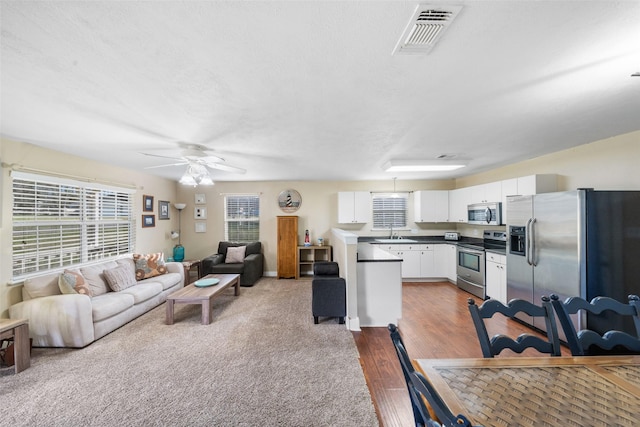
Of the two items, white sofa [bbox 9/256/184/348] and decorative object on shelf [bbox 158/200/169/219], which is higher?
decorative object on shelf [bbox 158/200/169/219]

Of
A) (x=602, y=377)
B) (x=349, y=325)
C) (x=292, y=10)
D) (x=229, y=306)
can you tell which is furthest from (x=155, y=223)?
(x=602, y=377)

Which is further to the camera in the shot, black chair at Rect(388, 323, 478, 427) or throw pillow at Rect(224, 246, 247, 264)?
throw pillow at Rect(224, 246, 247, 264)

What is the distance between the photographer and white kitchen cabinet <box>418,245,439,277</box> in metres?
5.67

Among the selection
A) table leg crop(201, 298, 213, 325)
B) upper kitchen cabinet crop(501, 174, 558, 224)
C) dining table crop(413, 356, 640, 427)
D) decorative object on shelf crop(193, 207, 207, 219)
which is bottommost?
table leg crop(201, 298, 213, 325)

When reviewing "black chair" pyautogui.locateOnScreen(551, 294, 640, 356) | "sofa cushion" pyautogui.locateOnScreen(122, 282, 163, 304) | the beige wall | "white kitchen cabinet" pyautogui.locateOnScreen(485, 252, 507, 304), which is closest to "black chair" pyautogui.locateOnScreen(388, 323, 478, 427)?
"black chair" pyautogui.locateOnScreen(551, 294, 640, 356)

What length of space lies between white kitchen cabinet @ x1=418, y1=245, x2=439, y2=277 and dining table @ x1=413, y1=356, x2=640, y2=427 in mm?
4477

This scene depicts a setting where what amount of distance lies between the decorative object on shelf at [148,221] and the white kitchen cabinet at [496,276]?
21.7 feet

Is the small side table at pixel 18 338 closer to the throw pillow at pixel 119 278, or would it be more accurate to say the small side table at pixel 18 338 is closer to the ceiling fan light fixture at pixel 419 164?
the throw pillow at pixel 119 278

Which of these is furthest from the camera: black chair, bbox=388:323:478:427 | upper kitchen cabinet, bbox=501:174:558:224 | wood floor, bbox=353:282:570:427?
upper kitchen cabinet, bbox=501:174:558:224

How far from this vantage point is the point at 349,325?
11.3 feet

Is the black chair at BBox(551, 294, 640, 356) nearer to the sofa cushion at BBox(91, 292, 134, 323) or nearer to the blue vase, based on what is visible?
the sofa cushion at BBox(91, 292, 134, 323)

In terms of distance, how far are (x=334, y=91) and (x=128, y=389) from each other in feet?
10.1

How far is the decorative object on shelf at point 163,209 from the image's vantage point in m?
5.70

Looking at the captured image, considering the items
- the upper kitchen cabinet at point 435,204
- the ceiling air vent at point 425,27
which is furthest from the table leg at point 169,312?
the upper kitchen cabinet at point 435,204
